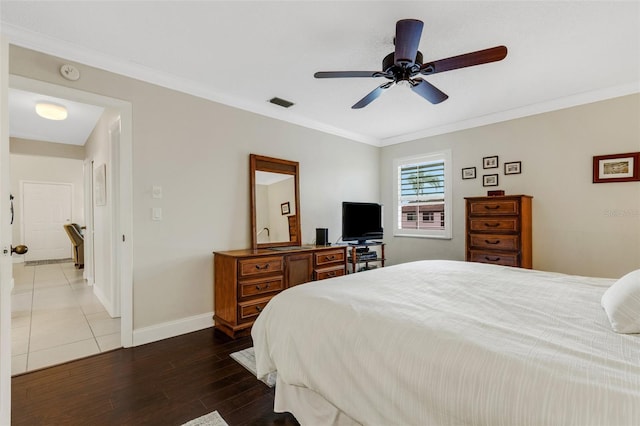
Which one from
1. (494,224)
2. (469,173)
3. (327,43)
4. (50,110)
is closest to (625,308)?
(327,43)

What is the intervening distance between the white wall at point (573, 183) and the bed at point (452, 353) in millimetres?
1957

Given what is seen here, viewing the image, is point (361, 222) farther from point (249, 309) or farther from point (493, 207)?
point (249, 309)

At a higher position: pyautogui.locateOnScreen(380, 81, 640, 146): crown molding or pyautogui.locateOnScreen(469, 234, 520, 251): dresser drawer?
pyautogui.locateOnScreen(380, 81, 640, 146): crown molding

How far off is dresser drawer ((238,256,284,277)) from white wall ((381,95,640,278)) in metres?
2.79

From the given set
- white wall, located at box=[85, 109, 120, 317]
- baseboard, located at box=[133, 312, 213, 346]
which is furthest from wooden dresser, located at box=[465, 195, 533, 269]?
white wall, located at box=[85, 109, 120, 317]

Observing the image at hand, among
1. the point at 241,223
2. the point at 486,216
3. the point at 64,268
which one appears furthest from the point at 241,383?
the point at 64,268

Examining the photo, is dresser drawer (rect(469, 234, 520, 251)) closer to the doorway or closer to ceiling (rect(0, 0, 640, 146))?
ceiling (rect(0, 0, 640, 146))

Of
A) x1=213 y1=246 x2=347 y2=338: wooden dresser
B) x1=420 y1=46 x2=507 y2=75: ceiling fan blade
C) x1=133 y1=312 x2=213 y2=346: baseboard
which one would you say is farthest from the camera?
x1=213 y1=246 x2=347 y2=338: wooden dresser

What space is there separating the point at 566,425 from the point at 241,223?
3145 mm

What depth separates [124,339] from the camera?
2.62 metres

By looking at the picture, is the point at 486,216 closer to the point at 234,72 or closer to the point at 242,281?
the point at 242,281

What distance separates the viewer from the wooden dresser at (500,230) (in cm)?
333

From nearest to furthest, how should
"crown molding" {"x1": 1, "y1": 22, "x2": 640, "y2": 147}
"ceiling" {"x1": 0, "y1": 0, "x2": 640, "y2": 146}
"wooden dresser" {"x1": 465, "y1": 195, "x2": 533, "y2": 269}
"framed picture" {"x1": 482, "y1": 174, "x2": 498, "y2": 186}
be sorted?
"ceiling" {"x1": 0, "y1": 0, "x2": 640, "y2": 146} < "crown molding" {"x1": 1, "y1": 22, "x2": 640, "y2": 147} < "wooden dresser" {"x1": 465, "y1": 195, "x2": 533, "y2": 269} < "framed picture" {"x1": 482, "y1": 174, "x2": 498, "y2": 186}

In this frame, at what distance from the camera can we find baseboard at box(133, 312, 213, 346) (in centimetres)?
268
